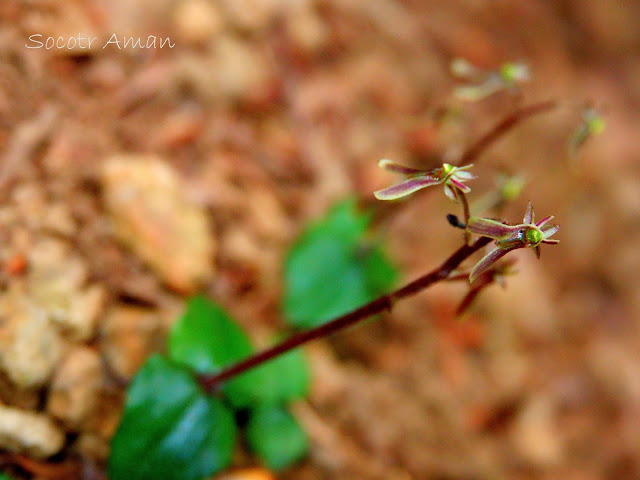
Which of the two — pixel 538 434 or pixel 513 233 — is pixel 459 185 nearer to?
pixel 513 233

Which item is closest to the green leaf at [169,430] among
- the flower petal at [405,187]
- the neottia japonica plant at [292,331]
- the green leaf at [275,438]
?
the neottia japonica plant at [292,331]

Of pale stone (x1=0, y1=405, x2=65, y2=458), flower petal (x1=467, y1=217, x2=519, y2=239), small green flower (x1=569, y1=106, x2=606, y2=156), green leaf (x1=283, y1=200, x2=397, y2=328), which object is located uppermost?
small green flower (x1=569, y1=106, x2=606, y2=156)

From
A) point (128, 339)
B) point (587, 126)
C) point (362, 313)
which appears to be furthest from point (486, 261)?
point (128, 339)

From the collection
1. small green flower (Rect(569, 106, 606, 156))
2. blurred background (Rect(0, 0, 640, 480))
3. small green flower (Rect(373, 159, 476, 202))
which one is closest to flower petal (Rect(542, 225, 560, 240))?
small green flower (Rect(373, 159, 476, 202))

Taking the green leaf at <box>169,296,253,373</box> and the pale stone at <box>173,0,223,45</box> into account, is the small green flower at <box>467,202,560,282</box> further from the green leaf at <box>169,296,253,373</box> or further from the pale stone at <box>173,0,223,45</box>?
the pale stone at <box>173,0,223,45</box>

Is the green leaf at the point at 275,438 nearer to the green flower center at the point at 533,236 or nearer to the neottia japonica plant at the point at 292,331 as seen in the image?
the neottia japonica plant at the point at 292,331
